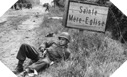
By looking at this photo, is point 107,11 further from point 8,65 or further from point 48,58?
point 8,65

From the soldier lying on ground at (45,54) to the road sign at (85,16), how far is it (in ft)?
0.65

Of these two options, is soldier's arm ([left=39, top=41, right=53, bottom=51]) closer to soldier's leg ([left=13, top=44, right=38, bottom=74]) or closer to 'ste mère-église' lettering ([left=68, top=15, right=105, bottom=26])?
soldier's leg ([left=13, top=44, right=38, bottom=74])

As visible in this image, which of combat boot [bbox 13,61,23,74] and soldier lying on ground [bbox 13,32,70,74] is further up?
soldier lying on ground [bbox 13,32,70,74]

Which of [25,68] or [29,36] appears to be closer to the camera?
[25,68]

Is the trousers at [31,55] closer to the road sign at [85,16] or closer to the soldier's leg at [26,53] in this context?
the soldier's leg at [26,53]

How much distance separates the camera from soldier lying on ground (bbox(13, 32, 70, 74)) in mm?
2549

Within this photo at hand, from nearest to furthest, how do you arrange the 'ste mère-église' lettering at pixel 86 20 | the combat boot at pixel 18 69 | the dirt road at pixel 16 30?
the combat boot at pixel 18 69, the dirt road at pixel 16 30, the 'ste mère-église' lettering at pixel 86 20

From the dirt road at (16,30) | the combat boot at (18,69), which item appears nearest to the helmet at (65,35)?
the dirt road at (16,30)

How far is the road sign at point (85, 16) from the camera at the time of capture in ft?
9.02

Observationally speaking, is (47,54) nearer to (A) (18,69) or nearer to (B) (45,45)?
(B) (45,45)

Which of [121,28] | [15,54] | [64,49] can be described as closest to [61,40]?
[64,49]

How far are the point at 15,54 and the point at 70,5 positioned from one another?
2.85 ft

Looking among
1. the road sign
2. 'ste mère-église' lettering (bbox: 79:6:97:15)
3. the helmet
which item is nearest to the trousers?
the helmet

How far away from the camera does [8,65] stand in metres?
2.58
